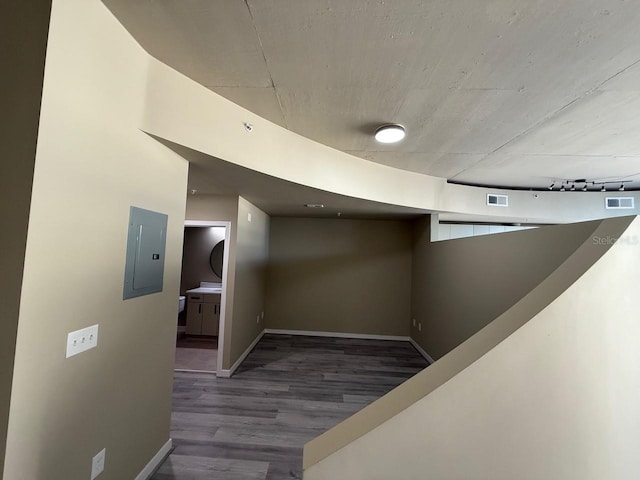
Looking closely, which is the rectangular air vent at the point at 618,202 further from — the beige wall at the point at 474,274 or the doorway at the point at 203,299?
the doorway at the point at 203,299

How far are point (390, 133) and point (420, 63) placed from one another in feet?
2.70

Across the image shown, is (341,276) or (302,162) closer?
(302,162)

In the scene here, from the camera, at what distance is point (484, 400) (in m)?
0.86

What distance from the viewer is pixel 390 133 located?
243 centimetres

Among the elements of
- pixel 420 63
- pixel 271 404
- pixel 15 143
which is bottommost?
pixel 271 404

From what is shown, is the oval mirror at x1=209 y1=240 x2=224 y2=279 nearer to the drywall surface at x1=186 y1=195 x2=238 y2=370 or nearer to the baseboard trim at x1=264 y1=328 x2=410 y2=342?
the baseboard trim at x1=264 y1=328 x2=410 y2=342

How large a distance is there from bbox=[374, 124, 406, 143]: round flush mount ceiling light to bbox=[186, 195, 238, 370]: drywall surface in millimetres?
1959

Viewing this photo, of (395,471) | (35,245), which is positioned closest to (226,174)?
(35,245)

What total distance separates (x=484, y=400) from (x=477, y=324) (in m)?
2.34

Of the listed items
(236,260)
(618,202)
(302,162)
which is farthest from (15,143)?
(618,202)

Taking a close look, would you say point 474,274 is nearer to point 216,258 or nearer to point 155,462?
point 155,462

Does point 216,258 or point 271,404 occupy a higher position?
point 216,258

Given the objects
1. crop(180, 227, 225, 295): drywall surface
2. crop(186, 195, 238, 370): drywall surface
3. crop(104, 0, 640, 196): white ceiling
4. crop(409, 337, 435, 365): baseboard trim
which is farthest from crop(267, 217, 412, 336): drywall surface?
crop(104, 0, 640, 196): white ceiling

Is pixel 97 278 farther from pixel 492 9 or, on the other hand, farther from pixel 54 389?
pixel 492 9
